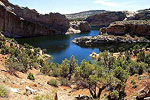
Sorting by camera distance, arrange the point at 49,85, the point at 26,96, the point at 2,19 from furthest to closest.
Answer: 1. the point at 2,19
2. the point at 49,85
3. the point at 26,96

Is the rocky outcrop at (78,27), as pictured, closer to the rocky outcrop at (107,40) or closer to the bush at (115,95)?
the rocky outcrop at (107,40)

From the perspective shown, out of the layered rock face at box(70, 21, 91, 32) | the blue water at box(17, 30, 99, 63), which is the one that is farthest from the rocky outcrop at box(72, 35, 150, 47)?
the layered rock face at box(70, 21, 91, 32)

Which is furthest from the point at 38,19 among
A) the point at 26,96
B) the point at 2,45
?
the point at 26,96

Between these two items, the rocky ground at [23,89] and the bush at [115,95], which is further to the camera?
the bush at [115,95]

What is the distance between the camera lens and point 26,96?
14867 mm

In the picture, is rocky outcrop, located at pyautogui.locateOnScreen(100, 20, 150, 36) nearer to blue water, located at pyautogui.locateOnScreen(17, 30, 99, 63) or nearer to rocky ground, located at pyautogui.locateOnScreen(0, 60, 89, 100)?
blue water, located at pyautogui.locateOnScreen(17, 30, 99, 63)

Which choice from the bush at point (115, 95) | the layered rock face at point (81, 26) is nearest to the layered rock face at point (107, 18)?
the layered rock face at point (81, 26)

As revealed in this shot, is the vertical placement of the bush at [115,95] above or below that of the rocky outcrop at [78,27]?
below

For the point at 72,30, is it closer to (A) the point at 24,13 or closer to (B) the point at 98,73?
(A) the point at 24,13

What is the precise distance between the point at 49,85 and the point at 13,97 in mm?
11190

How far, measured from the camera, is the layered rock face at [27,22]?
97.0 m

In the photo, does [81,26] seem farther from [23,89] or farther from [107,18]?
[23,89]

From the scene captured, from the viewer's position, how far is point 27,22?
11144 cm

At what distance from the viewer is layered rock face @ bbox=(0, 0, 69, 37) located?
3819 inches
